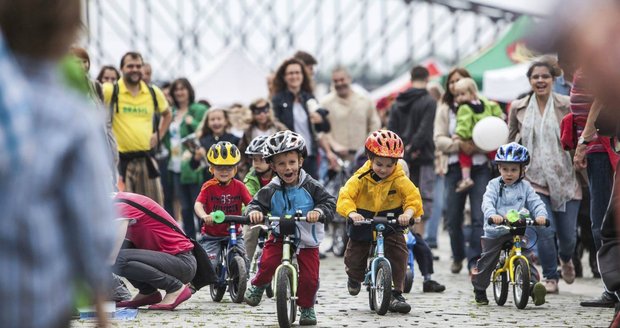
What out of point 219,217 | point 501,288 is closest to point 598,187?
point 501,288

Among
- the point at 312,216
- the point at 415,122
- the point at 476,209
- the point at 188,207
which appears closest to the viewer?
the point at 312,216

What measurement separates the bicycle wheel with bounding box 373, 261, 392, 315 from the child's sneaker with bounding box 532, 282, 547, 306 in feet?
3.98

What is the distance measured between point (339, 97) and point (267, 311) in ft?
20.5

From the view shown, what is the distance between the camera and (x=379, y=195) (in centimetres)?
960

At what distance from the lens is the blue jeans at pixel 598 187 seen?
9.55 m

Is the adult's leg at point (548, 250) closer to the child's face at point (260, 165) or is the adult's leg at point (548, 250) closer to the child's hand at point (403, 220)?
the child's hand at point (403, 220)

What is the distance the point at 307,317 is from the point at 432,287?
269cm

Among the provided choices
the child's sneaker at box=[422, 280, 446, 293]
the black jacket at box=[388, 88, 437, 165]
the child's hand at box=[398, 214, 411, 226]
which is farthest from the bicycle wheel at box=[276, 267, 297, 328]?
the black jacket at box=[388, 88, 437, 165]

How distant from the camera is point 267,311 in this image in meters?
9.48

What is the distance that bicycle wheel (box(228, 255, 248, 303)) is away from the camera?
10.2 metres

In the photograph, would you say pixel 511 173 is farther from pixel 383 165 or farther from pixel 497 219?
pixel 383 165

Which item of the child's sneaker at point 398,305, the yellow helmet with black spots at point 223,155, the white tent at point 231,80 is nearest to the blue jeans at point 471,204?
the yellow helmet with black spots at point 223,155

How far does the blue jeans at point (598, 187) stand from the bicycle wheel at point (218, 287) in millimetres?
2894

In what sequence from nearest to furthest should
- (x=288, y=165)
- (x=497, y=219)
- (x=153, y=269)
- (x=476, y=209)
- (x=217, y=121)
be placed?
(x=288, y=165), (x=153, y=269), (x=497, y=219), (x=476, y=209), (x=217, y=121)
